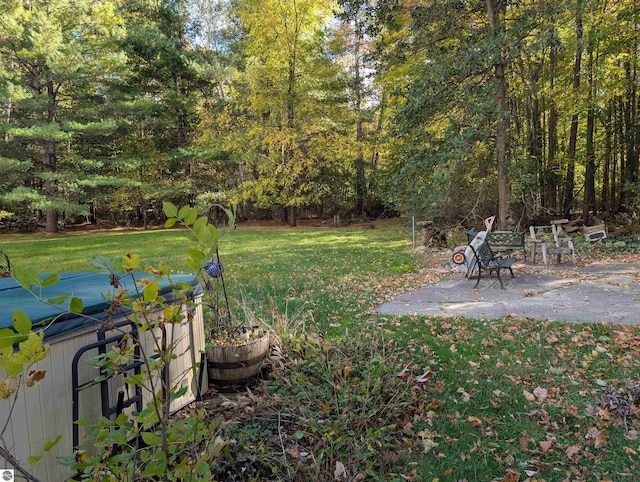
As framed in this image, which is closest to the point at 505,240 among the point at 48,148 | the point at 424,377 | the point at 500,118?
the point at 500,118

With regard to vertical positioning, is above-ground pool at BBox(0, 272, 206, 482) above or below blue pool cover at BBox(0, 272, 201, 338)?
below

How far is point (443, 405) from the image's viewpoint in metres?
2.65

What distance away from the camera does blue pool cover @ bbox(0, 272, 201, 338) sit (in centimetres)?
164

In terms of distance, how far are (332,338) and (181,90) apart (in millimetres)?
19007

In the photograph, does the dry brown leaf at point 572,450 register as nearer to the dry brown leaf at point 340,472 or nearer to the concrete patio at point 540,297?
the dry brown leaf at point 340,472

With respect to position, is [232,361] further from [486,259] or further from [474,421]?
[486,259]

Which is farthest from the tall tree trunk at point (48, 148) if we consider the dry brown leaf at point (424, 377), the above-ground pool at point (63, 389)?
the dry brown leaf at point (424, 377)

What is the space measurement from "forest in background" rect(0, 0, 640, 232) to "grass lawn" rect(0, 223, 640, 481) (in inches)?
194

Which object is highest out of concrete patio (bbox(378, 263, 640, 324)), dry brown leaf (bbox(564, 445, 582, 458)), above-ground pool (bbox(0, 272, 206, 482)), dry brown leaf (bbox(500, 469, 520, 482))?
above-ground pool (bbox(0, 272, 206, 482))

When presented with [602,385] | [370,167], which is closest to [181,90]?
[370,167]

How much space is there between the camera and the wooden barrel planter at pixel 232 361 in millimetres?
2721

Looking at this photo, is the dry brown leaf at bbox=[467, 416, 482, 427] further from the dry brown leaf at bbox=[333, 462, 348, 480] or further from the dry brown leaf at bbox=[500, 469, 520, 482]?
the dry brown leaf at bbox=[333, 462, 348, 480]

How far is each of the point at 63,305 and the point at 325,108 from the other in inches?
622

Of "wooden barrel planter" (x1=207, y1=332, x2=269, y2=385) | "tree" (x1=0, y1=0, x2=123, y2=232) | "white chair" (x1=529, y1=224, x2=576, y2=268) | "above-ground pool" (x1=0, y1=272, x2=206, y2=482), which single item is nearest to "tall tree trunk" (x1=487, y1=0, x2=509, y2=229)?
"white chair" (x1=529, y1=224, x2=576, y2=268)
